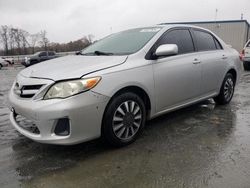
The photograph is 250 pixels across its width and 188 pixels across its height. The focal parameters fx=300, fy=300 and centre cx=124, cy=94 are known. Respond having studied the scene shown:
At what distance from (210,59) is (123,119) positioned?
2322 millimetres

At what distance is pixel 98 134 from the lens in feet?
11.3

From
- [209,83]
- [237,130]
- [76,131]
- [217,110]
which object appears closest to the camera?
[76,131]

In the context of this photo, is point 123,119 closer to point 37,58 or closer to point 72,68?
point 72,68

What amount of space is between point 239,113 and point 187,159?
7.95 feet

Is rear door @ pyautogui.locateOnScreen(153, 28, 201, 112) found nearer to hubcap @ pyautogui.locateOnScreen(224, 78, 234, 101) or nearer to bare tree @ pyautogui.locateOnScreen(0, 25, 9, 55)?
hubcap @ pyautogui.locateOnScreen(224, 78, 234, 101)

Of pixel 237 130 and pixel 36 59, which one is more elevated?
pixel 36 59

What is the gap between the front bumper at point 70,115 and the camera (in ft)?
10.4

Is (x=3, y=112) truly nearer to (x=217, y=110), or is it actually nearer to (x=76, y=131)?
(x=76, y=131)

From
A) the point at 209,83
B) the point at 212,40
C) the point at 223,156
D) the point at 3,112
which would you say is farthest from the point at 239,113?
the point at 3,112

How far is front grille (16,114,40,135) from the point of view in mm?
3381

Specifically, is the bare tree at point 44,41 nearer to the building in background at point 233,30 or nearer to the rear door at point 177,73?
the building in background at point 233,30

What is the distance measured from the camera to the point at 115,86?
352 cm

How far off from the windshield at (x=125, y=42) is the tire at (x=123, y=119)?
0.74m

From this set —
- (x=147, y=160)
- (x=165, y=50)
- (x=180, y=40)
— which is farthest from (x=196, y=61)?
(x=147, y=160)
